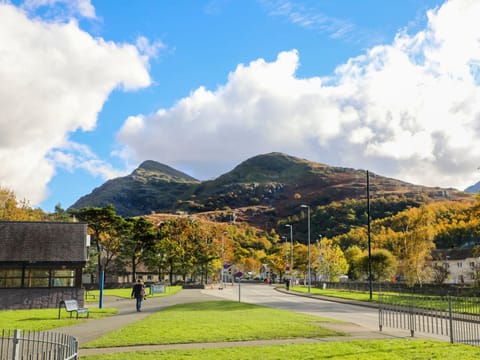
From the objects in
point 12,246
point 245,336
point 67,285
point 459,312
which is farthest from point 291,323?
point 12,246

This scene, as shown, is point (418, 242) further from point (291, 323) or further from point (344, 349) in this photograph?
point (344, 349)

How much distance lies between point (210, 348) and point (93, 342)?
3.98 m

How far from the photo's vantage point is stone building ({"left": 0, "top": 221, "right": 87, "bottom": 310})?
33.3m

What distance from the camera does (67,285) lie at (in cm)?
3466

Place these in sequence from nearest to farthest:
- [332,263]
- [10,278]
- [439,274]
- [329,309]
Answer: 1. [329,309]
2. [10,278]
3. [439,274]
4. [332,263]

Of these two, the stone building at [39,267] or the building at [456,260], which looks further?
Result: the building at [456,260]

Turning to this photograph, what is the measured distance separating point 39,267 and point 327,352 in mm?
26997

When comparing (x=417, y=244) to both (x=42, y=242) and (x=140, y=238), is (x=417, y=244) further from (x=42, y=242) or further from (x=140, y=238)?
(x=140, y=238)

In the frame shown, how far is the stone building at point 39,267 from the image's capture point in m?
33.3

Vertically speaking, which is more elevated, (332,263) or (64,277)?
(332,263)

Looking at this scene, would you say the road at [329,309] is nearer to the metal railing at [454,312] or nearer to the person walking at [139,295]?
the metal railing at [454,312]

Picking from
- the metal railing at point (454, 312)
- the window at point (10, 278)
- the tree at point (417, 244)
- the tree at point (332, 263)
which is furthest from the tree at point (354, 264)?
the metal railing at point (454, 312)

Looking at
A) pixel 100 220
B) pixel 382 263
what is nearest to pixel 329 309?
pixel 100 220

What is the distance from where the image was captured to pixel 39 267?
34.2m
